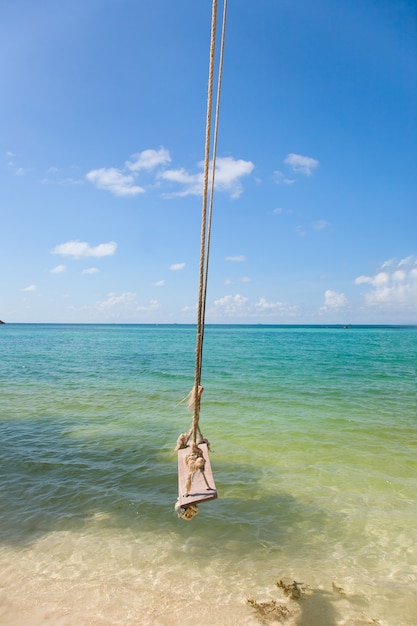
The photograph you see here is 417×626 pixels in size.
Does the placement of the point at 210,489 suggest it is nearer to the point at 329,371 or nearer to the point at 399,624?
the point at 399,624

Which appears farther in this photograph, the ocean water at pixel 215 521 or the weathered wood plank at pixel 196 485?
the ocean water at pixel 215 521

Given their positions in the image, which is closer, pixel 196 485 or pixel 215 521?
pixel 196 485

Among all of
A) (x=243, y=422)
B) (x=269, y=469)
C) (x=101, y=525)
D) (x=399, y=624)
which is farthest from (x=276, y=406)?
(x=399, y=624)

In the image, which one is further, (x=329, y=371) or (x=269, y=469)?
(x=329, y=371)

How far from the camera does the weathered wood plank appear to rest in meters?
4.68

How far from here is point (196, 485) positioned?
4.94 metres

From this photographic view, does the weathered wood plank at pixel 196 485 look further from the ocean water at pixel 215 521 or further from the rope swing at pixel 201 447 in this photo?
the ocean water at pixel 215 521

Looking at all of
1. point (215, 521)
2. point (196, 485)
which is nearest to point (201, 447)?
point (196, 485)

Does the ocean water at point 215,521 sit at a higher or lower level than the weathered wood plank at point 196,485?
lower

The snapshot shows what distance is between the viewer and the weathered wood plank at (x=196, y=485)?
4.68 m

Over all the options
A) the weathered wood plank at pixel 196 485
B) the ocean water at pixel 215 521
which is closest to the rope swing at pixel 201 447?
the weathered wood plank at pixel 196 485

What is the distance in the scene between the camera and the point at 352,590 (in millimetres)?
5438

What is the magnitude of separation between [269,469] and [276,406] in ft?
25.1

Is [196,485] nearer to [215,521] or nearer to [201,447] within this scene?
[201,447]
